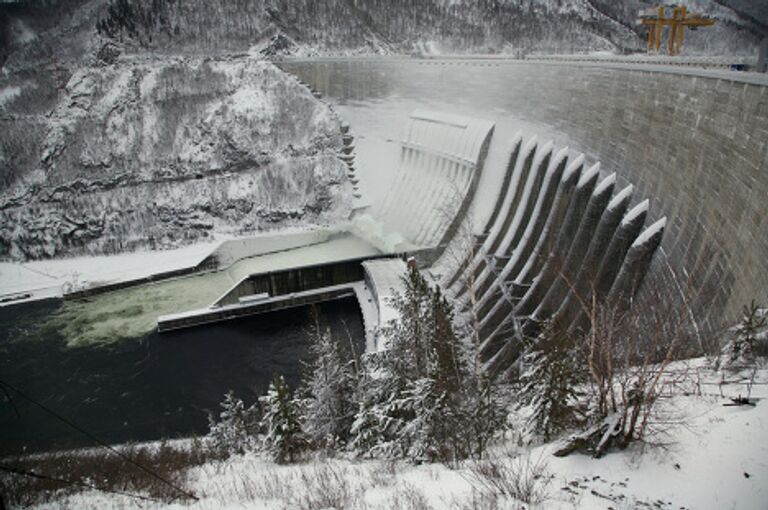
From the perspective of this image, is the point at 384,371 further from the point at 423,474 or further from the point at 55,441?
the point at 55,441

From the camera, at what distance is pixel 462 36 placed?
66.4 meters

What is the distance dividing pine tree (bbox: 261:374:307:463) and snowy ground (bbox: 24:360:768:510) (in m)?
4.00

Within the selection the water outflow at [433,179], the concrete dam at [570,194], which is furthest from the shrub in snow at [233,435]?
the water outflow at [433,179]

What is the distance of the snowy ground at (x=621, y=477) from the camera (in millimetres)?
6036

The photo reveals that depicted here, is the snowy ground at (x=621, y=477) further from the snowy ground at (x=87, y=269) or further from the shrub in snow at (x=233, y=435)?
the snowy ground at (x=87, y=269)

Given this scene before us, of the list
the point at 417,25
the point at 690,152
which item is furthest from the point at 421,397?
the point at 417,25

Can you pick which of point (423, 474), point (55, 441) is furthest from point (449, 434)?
point (55, 441)

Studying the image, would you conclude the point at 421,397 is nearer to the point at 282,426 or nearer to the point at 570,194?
the point at 282,426

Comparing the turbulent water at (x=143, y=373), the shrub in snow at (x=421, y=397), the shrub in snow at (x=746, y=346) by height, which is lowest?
the turbulent water at (x=143, y=373)

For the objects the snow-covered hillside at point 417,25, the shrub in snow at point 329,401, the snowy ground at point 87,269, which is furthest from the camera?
the snow-covered hillside at point 417,25

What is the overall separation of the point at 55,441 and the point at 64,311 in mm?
11860

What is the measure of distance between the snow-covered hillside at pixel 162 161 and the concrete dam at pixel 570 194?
8.54 metres

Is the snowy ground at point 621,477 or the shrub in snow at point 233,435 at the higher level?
the snowy ground at point 621,477

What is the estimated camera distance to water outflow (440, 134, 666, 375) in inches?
620
